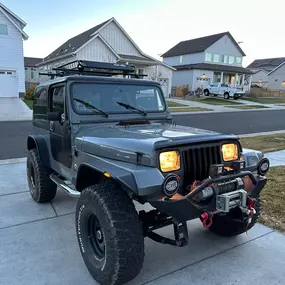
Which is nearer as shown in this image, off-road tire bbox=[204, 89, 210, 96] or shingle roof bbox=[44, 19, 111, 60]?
shingle roof bbox=[44, 19, 111, 60]

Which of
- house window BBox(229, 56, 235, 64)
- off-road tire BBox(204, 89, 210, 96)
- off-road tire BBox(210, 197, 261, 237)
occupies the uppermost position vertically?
house window BBox(229, 56, 235, 64)

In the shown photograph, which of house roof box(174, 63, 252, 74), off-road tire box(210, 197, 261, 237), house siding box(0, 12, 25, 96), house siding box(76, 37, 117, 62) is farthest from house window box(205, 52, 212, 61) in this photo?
off-road tire box(210, 197, 261, 237)

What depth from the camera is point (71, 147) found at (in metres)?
3.36

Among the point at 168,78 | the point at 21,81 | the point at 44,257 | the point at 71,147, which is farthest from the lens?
the point at 168,78

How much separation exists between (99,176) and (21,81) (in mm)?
23113

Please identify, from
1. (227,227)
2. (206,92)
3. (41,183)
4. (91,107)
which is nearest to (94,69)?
(91,107)

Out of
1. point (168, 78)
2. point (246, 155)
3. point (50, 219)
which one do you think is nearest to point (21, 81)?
point (168, 78)

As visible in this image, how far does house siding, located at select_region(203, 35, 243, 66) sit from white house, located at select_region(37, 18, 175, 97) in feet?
32.2

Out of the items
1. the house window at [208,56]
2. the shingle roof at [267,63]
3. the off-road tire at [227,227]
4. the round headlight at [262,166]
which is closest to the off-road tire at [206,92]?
the house window at [208,56]

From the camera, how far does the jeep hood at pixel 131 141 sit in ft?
7.71

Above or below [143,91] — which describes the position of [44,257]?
below

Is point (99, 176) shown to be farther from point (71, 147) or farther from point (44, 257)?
point (44, 257)

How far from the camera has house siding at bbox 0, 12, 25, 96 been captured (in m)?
22.1

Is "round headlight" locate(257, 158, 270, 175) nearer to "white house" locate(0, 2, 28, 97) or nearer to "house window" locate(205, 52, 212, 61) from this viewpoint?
"white house" locate(0, 2, 28, 97)
